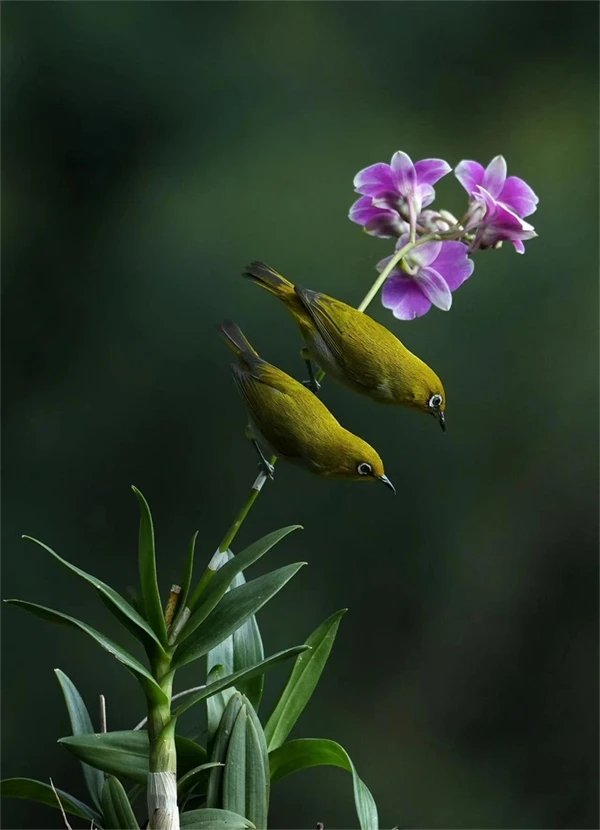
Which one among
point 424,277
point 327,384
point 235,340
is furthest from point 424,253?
point 327,384

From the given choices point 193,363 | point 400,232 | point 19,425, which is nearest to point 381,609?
point 193,363

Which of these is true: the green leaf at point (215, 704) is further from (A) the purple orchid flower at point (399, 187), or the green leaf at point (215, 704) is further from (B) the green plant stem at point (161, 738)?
(A) the purple orchid flower at point (399, 187)

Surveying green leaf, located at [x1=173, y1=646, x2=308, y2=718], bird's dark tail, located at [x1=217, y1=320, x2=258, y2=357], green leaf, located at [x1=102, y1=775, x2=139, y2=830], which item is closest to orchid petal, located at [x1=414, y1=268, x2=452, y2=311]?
bird's dark tail, located at [x1=217, y1=320, x2=258, y2=357]

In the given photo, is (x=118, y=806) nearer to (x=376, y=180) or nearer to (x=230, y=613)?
(x=230, y=613)

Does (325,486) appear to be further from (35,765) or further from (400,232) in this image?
(400,232)

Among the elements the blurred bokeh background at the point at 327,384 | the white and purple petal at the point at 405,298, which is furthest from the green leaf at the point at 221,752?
the blurred bokeh background at the point at 327,384

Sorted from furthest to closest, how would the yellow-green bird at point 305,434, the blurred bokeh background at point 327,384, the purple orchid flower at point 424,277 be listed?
the blurred bokeh background at point 327,384 → the purple orchid flower at point 424,277 → the yellow-green bird at point 305,434
